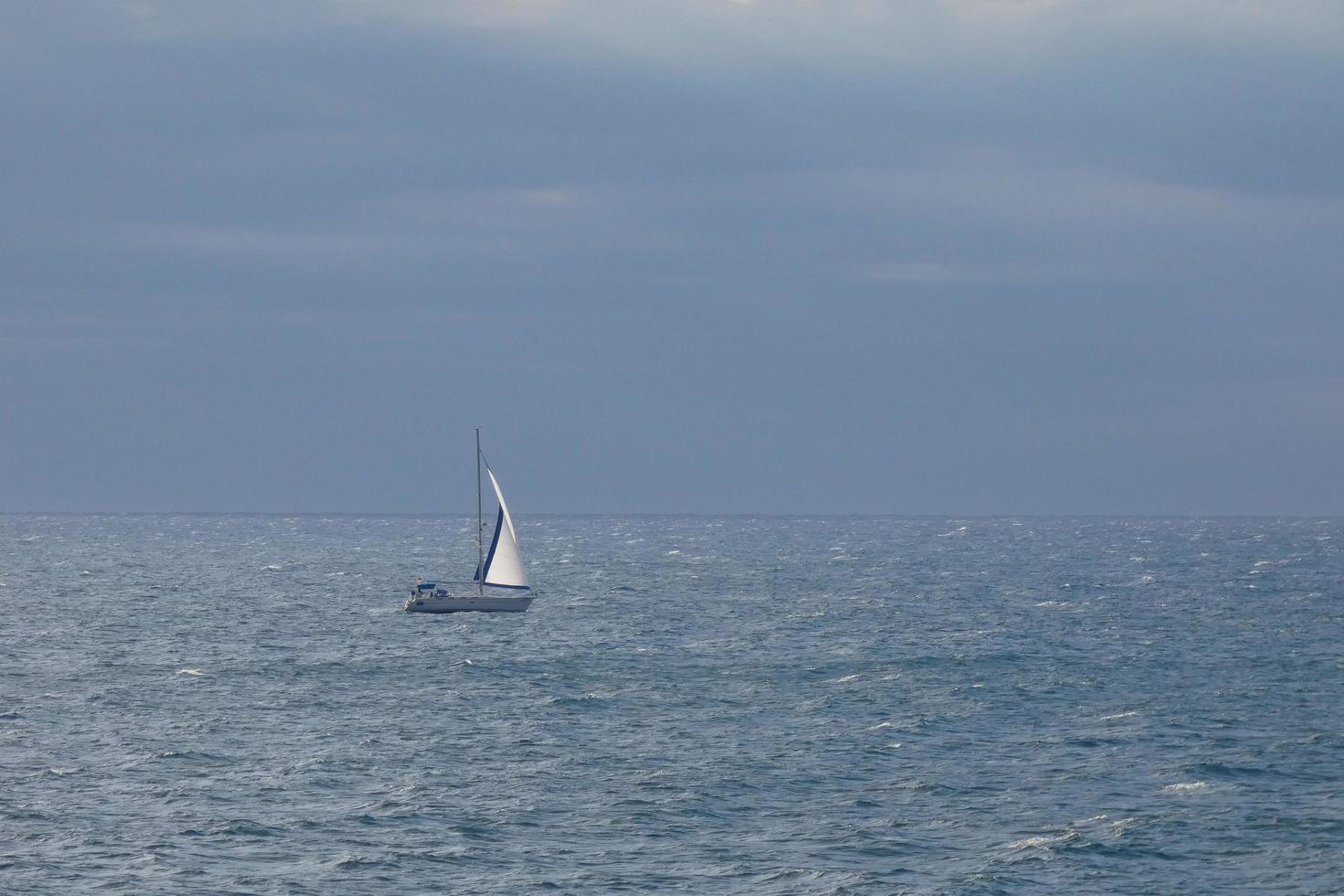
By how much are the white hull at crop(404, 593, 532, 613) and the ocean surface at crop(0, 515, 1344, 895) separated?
1929 millimetres

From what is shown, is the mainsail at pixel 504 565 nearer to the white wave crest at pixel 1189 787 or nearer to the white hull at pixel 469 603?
the white hull at pixel 469 603

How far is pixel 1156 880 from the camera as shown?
128 ft

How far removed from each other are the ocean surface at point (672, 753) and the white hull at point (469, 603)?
1.93m

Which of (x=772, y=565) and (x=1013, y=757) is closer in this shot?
(x=1013, y=757)

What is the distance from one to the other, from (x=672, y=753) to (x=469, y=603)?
5355 centimetres

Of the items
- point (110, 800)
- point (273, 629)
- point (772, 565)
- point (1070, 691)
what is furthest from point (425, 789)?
point (772, 565)

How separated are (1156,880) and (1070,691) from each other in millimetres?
32848

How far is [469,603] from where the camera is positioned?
351ft

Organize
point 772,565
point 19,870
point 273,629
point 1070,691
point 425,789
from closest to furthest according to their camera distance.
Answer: point 19,870 → point 425,789 → point 1070,691 → point 273,629 → point 772,565

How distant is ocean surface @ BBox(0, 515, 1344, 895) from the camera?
40.2 m

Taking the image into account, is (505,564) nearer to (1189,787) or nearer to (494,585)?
(494,585)

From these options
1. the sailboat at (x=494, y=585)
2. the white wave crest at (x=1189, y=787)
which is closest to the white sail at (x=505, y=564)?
the sailboat at (x=494, y=585)

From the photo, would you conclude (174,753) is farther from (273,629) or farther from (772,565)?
(772,565)

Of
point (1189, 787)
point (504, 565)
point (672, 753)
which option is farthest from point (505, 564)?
point (1189, 787)
